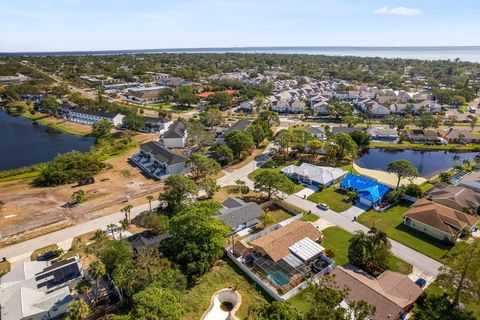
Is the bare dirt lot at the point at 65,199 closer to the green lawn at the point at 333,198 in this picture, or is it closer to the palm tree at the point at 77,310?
the palm tree at the point at 77,310

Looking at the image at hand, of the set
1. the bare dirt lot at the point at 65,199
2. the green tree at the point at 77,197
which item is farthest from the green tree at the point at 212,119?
the green tree at the point at 77,197

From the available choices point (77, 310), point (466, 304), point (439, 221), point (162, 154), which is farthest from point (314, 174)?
point (77, 310)

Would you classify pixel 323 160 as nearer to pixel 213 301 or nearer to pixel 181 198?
pixel 181 198

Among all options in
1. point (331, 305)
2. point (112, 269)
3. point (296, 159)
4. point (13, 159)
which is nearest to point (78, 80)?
point (13, 159)

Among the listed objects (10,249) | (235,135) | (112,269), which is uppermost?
(235,135)

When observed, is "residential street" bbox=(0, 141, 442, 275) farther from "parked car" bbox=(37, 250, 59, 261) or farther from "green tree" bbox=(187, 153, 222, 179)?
"green tree" bbox=(187, 153, 222, 179)

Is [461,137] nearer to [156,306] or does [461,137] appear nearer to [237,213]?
[237,213]

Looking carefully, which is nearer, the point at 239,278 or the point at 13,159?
the point at 239,278
